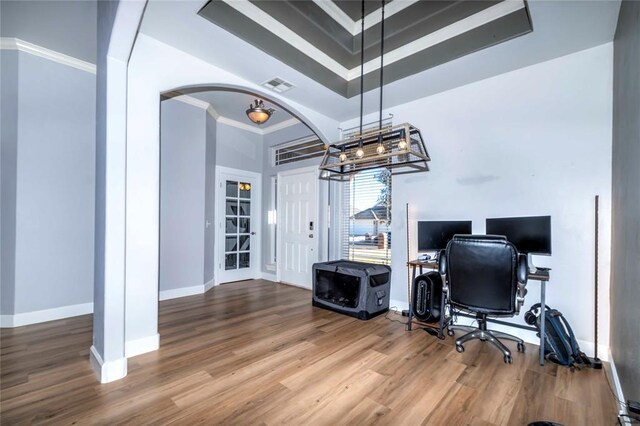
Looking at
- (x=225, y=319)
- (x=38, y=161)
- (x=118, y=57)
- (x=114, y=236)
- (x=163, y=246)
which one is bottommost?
(x=225, y=319)

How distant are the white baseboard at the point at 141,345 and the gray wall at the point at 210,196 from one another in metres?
2.20

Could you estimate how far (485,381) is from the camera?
2.17 meters

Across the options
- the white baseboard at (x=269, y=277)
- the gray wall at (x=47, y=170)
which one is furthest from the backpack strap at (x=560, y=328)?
the gray wall at (x=47, y=170)

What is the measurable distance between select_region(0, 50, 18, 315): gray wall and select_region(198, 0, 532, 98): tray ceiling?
266cm

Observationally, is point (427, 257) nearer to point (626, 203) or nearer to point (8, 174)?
point (626, 203)

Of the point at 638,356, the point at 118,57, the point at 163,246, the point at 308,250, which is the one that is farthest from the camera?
the point at 308,250

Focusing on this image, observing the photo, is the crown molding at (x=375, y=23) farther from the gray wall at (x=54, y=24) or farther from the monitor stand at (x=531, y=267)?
the monitor stand at (x=531, y=267)

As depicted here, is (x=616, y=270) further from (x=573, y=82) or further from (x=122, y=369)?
(x=122, y=369)

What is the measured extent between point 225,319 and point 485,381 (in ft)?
9.01

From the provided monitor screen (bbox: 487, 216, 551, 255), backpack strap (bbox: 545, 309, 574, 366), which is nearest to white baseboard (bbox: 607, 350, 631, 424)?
backpack strap (bbox: 545, 309, 574, 366)

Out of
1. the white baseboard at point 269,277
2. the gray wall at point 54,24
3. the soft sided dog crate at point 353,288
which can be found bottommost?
the white baseboard at point 269,277

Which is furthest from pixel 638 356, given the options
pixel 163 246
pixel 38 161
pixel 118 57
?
pixel 38 161

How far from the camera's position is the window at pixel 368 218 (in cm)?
418

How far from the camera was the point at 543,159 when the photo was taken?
2.86m
